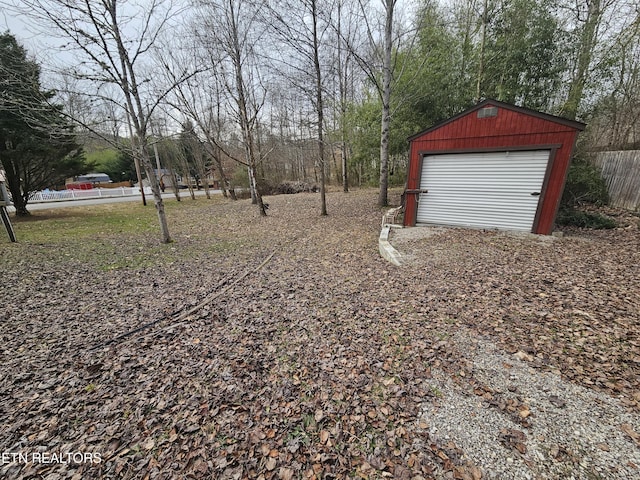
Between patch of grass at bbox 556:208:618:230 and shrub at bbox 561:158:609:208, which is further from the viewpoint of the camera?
shrub at bbox 561:158:609:208

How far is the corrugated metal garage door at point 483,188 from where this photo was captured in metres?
6.32

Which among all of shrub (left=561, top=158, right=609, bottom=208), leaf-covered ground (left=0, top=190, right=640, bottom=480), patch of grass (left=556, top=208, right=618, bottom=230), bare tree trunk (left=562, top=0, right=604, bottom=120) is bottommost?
leaf-covered ground (left=0, top=190, right=640, bottom=480)

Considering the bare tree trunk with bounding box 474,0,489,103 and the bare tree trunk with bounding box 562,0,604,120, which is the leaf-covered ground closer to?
the bare tree trunk with bounding box 562,0,604,120

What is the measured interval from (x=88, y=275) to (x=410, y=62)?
12.5m

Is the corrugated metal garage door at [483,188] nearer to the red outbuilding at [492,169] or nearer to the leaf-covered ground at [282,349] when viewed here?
the red outbuilding at [492,169]

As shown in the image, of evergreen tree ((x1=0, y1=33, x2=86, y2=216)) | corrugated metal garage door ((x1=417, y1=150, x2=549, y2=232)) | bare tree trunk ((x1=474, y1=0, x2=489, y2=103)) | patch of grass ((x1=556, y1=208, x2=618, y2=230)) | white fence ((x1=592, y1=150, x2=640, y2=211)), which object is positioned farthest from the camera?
bare tree trunk ((x1=474, y1=0, x2=489, y2=103))

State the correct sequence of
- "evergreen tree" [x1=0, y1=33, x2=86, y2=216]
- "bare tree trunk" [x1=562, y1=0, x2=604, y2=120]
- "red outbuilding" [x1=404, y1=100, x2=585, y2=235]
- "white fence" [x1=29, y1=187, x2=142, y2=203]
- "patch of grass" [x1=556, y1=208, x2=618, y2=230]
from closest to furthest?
"red outbuilding" [x1=404, y1=100, x2=585, y2=235], "patch of grass" [x1=556, y1=208, x2=618, y2=230], "bare tree trunk" [x1=562, y1=0, x2=604, y2=120], "evergreen tree" [x1=0, y1=33, x2=86, y2=216], "white fence" [x1=29, y1=187, x2=142, y2=203]

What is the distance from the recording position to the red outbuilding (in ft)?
19.6

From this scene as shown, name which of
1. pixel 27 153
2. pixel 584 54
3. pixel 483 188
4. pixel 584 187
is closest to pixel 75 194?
pixel 27 153

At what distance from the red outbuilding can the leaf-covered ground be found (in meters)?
1.42

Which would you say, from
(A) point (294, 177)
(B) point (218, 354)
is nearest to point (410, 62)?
A: (B) point (218, 354)

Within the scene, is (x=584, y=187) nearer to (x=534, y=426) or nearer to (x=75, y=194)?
(x=534, y=426)

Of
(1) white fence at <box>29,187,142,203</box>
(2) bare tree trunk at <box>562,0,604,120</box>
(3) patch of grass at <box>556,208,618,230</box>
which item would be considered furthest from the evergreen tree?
(2) bare tree trunk at <box>562,0,604,120</box>

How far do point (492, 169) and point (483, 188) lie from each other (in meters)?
0.50
